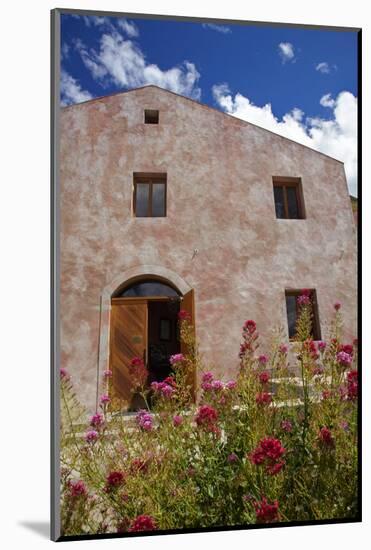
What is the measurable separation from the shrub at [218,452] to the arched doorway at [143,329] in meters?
0.10

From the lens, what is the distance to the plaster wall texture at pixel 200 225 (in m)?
2.63

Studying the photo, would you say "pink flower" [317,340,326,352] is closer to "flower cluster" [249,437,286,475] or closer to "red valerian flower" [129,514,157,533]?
"flower cluster" [249,437,286,475]

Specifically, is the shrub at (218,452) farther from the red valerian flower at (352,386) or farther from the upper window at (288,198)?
the upper window at (288,198)

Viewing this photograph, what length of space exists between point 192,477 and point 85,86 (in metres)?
2.39

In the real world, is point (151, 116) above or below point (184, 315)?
above

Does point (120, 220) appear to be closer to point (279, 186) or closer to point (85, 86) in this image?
point (85, 86)

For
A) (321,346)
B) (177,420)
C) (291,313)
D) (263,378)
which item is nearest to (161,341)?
(177,420)

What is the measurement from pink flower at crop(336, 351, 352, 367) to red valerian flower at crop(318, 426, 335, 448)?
0.42 meters

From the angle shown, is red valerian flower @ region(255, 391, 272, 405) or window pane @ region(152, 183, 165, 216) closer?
red valerian flower @ region(255, 391, 272, 405)

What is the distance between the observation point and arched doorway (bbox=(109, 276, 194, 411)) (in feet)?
8.54

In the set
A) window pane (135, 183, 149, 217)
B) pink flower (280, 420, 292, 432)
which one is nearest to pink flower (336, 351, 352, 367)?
pink flower (280, 420, 292, 432)

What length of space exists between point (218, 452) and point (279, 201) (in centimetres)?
195

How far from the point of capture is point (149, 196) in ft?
10.7

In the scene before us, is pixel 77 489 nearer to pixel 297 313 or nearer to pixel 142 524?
pixel 142 524
